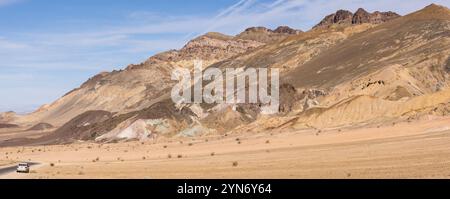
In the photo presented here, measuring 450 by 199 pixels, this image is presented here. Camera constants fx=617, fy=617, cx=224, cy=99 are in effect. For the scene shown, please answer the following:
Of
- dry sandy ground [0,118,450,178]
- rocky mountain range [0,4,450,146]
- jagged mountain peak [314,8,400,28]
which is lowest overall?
dry sandy ground [0,118,450,178]

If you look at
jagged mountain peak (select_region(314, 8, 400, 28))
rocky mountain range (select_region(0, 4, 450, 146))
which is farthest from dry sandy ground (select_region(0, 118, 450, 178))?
jagged mountain peak (select_region(314, 8, 400, 28))

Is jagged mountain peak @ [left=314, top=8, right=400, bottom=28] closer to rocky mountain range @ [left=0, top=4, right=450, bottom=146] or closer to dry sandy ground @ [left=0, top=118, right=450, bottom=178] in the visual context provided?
rocky mountain range @ [left=0, top=4, right=450, bottom=146]

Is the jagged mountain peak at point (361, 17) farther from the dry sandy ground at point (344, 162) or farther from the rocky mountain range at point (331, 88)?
the dry sandy ground at point (344, 162)

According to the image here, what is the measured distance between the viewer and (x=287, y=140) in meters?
51.3

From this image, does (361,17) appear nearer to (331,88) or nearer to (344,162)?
(331,88)

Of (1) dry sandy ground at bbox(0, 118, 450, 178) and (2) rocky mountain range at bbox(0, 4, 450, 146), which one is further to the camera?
(2) rocky mountain range at bbox(0, 4, 450, 146)

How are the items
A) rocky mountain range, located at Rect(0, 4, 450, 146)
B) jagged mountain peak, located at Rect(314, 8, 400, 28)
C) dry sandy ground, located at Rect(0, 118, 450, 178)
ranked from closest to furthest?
dry sandy ground, located at Rect(0, 118, 450, 178) < rocky mountain range, located at Rect(0, 4, 450, 146) < jagged mountain peak, located at Rect(314, 8, 400, 28)

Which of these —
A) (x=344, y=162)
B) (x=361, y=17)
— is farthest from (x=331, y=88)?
(x=361, y=17)

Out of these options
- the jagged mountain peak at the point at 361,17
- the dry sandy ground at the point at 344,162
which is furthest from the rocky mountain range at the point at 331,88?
the jagged mountain peak at the point at 361,17

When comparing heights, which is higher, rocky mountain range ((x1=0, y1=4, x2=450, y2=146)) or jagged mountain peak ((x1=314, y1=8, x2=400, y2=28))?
jagged mountain peak ((x1=314, y1=8, x2=400, y2=28))

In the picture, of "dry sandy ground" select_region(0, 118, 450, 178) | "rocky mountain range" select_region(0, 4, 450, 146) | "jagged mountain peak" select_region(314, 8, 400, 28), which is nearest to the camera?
"dry sandy ground" select_region(0, 118, 450, 178)

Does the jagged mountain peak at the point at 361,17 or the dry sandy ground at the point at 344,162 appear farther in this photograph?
the jagged mountain peak at the point at 361,17
